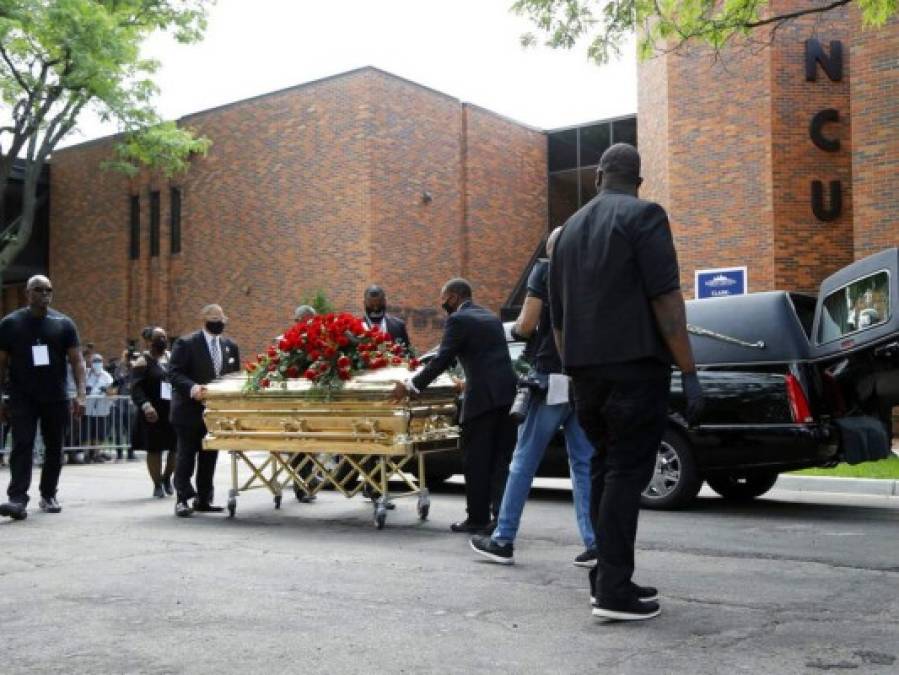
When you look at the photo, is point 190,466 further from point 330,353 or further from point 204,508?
point 330,353

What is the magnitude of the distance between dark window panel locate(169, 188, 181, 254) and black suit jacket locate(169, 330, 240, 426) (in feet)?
75.1

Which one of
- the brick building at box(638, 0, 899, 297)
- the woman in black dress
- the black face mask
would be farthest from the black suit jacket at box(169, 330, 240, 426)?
the brick building at box(638, 0, 899, 297)

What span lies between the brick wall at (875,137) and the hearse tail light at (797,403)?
9662mm

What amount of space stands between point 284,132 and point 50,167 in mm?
11592

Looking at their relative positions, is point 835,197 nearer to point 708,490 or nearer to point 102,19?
point 708,490

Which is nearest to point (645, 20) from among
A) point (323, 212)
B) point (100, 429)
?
point (100, 429)

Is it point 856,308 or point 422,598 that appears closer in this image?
point 422,598

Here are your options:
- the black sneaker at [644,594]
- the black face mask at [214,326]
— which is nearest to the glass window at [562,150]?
the black face mask at [214,326]

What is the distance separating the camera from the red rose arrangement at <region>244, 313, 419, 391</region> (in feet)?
25.7

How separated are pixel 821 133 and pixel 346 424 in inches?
583

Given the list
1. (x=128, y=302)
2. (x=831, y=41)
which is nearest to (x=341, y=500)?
(x=831, y=41)

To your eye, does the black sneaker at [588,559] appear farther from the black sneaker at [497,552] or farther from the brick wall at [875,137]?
the brick wall at [875,137]

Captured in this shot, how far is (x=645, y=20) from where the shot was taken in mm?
11156

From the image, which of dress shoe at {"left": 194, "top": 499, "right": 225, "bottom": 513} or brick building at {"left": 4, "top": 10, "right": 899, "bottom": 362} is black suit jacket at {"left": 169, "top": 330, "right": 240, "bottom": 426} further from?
brick building at {"left": 4, "top": 10, "right": 899, "bottom": 362}
